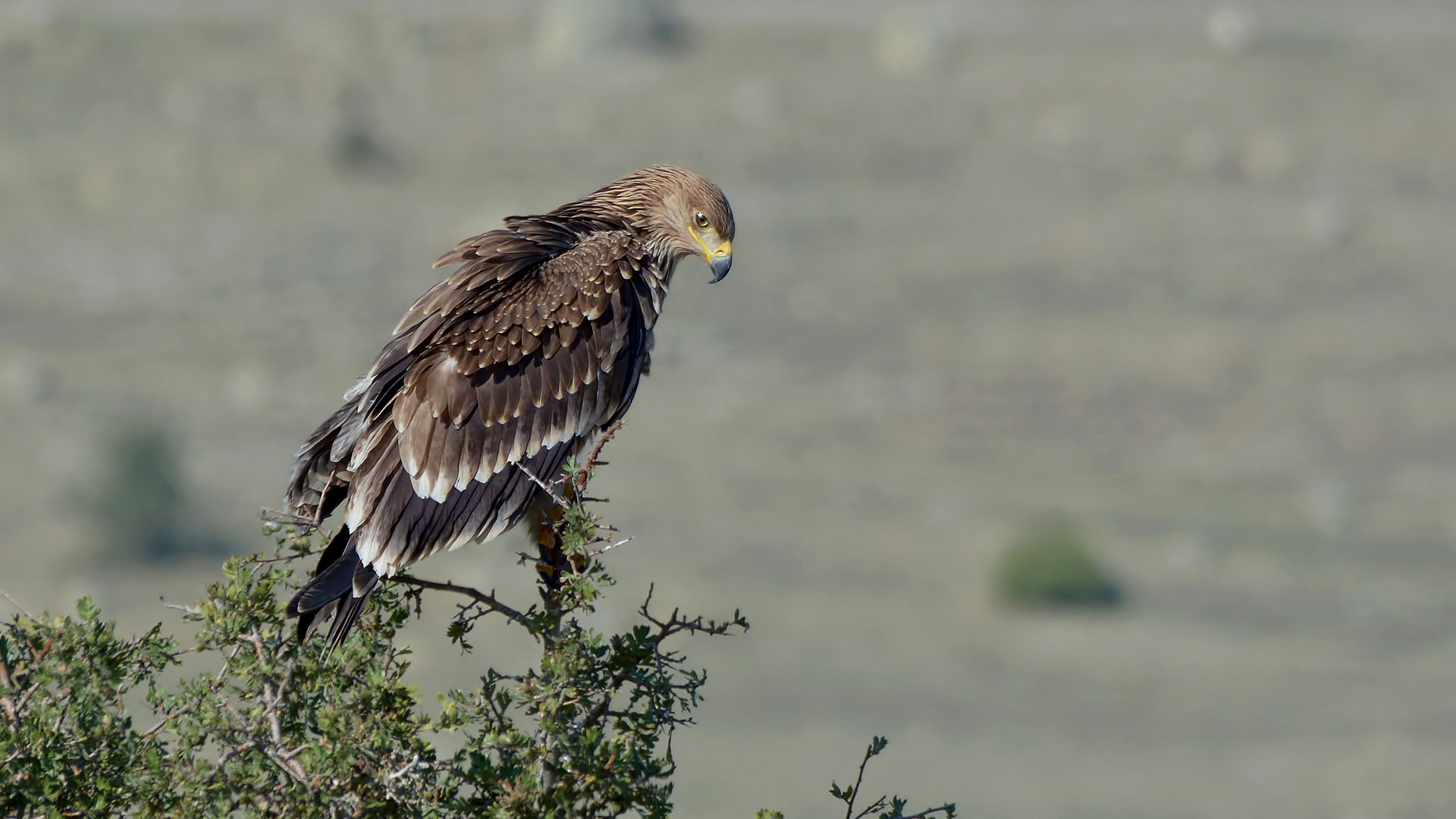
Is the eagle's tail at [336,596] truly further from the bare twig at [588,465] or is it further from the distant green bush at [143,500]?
the distant green bush at [143,500]

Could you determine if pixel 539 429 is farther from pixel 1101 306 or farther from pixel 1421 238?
pixel 1421 238

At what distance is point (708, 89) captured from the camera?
50.2 m

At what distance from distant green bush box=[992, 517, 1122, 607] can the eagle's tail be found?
2778 centimetres

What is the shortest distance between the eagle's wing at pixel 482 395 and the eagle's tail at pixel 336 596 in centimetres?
17

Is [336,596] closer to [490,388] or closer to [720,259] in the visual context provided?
[490,388]

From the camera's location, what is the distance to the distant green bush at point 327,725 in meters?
4.66

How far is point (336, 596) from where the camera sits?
17.7ft

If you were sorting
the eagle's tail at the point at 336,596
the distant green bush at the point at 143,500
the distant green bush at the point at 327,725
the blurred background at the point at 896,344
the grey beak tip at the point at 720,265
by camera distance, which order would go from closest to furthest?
the distant green bush at the point at 327,725 → the eagle's tail at the point at 336,596 → the grey beak tip at the point at 720,265 → the blurred background at the point at 896,344 → the distant green bush at the point at 143,500

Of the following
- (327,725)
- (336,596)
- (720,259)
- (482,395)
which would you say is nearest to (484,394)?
(482,395)

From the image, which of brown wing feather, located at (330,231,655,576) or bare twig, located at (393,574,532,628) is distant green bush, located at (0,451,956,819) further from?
brown wing feather, located at (330,231,655,576)

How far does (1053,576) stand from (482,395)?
89.7ft

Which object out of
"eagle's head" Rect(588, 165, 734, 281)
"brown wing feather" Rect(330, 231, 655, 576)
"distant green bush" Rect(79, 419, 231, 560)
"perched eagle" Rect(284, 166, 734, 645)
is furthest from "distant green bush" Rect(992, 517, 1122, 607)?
"brown wing feather" Rect(330, 231, 655, 576)

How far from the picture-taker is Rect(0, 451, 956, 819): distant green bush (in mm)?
4660

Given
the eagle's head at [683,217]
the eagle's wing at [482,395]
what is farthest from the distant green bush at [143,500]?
the eagle's wing at [482,395]
